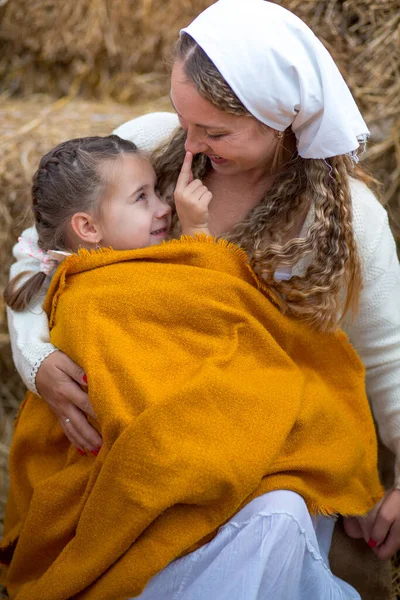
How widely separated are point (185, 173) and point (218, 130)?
15 cm

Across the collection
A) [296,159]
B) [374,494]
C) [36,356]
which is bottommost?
[374,494]

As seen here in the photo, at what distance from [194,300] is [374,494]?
581mm

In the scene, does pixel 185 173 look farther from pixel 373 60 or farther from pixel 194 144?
pixel 373 60

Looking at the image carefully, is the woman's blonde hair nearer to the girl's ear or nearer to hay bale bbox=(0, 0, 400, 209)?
the girl's ear

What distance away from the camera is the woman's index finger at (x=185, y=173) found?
1404 millimetres

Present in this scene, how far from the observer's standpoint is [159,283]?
4.32 ft

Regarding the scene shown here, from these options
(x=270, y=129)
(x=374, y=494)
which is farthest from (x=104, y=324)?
(x=374, y=494)

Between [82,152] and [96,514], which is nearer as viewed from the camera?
[96,514]

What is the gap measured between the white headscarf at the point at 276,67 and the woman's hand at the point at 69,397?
59cm

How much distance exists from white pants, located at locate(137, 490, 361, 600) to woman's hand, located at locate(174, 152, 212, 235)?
0.52 m

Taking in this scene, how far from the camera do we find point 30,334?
4.87 feet

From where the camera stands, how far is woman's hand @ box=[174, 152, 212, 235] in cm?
138

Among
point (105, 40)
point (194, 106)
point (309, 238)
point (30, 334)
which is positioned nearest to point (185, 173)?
point (194, 106)

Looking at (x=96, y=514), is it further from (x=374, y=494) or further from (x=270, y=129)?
(x=270, y=129)
